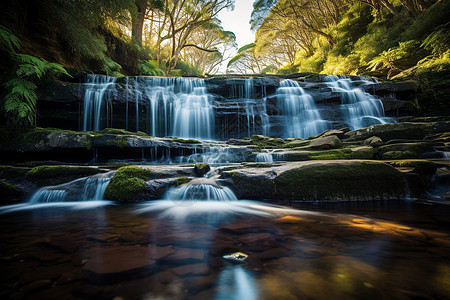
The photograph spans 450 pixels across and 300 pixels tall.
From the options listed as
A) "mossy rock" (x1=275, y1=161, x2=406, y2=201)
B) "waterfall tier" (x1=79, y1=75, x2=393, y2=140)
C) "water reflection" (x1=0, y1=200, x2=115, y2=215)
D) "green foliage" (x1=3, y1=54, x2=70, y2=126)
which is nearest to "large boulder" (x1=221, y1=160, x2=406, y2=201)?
"mossy rock" (x1=275, y1=161, x2=406, y2=201)

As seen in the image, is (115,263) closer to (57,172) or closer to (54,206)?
(54,206)

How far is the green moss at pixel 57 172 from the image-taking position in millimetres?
3861

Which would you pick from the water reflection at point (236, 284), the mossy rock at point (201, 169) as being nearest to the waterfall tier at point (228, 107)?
the mossy rock at point (201, 169)

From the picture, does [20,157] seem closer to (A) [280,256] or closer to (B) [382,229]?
(A) [280,256]

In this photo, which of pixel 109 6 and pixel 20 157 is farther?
pixel 109 6

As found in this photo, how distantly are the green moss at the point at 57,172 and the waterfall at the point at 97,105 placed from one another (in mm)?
5521

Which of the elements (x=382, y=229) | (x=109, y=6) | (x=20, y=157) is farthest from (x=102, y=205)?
(x=109, y=6)

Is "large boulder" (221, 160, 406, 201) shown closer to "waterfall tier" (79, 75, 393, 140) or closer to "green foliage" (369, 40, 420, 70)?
"waterfall tier" (79, 75, 393, 140)

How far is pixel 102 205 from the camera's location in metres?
3.34

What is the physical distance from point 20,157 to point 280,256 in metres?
7.82

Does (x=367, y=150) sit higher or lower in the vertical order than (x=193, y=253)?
higher

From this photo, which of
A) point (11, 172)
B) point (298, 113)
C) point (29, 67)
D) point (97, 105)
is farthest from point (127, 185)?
point (298, 113)

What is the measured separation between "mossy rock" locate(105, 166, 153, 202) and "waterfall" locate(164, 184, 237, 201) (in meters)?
0.59

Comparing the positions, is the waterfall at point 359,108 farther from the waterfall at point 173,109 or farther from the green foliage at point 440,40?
the waterfall at point 173,109
